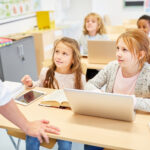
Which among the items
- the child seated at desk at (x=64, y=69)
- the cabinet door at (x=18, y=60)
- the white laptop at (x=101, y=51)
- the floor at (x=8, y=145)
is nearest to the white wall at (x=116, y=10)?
the cabinet door at (x=18, y=60)

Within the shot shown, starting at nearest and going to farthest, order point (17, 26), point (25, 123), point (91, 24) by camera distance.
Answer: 1. point (25, 123)
2. point (91, 24)
3. point (17, 26)

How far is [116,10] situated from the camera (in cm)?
637

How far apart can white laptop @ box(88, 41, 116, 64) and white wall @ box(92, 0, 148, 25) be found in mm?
4204

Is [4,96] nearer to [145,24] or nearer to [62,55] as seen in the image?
[62,55]

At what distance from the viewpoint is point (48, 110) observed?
1.33m

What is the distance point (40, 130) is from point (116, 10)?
5.86m

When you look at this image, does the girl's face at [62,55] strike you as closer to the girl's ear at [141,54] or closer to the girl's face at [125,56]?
the girl's face at [125,56]

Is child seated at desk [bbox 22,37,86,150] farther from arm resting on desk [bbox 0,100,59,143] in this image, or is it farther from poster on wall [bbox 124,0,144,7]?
poster on wall [bbox 124,0,144,7]

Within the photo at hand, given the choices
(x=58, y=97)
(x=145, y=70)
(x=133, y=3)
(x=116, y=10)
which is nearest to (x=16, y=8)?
(x=58, y=97)

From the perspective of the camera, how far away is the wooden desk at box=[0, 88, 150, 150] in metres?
1.00

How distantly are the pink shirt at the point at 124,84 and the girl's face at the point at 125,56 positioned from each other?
111mm

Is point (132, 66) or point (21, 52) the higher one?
point (132, 66)

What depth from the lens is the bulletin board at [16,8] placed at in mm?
3414

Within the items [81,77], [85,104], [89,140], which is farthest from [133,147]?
[81,77]
